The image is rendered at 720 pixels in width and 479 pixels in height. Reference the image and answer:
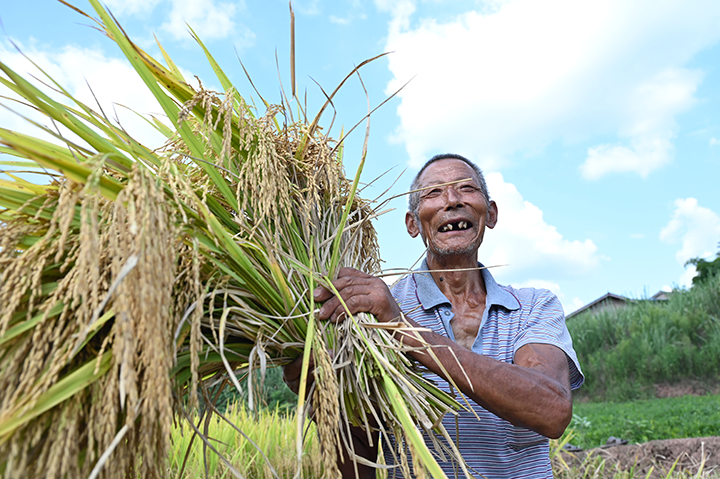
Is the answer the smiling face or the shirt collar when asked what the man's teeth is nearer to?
the smiling face

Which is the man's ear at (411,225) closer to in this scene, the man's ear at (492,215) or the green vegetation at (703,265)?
the man's ear at (492,215)

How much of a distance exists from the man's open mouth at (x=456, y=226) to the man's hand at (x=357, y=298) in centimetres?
110

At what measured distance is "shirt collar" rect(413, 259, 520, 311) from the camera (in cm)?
248

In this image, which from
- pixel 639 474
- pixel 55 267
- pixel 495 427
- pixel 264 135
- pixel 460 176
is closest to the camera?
pixel 55 267

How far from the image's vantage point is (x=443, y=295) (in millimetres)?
2576

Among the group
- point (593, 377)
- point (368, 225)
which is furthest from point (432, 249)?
point (593, 377)

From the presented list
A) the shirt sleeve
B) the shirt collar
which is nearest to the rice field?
the shirt collar

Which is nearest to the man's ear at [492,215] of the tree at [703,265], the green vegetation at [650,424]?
the green vegetation at [650,424]

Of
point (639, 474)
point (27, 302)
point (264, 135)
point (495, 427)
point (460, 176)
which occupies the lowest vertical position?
point (639, 474)

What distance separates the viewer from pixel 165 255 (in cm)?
83

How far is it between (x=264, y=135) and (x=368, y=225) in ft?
2.04

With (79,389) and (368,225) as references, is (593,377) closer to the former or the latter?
(368,225)

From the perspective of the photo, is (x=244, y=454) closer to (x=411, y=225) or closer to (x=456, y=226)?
(x=411, y=225)

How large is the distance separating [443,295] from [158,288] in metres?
1.94
